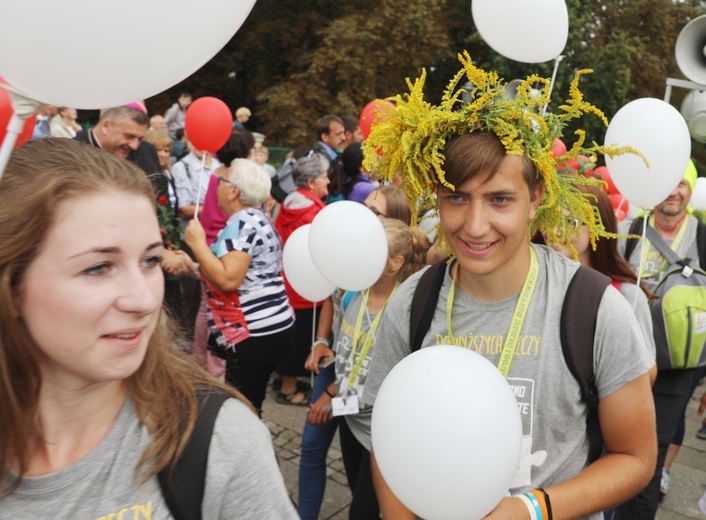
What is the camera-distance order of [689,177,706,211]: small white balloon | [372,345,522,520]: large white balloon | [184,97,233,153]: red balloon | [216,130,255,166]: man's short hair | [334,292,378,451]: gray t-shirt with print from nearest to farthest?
[372,345,522,520]: large white balloon < [334,292,378,451]: gray t-shirt with print < [184,97,233,153]: red balloon < [689,177,706,211]: small white balloon < [216,130,255,166]: man's short hair

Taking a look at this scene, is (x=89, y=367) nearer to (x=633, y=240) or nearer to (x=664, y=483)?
(x=633, y=240)

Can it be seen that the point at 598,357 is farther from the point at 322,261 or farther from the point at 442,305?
the point at 322,261

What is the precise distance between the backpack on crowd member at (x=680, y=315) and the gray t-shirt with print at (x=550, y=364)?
5.73ft

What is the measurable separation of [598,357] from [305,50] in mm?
20793

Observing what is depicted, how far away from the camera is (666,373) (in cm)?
A: 326

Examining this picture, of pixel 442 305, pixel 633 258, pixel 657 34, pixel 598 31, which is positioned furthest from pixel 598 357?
pixel 657 34

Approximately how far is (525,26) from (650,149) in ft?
2.71

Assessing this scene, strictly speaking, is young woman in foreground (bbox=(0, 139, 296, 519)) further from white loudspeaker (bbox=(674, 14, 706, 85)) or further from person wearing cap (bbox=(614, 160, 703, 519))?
white loudspeaker (bbox=(674, 14, 706, 85))

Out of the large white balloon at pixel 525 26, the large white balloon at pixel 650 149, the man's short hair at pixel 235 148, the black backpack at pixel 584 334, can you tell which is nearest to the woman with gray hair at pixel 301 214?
the man's short hair at pixel 235 148

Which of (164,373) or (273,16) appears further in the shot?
(273,16)

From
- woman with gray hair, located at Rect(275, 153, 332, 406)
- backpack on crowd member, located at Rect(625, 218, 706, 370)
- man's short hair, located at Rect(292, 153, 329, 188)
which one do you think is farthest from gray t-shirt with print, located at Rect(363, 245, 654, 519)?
man's short hair, located at Rect(292, 153, 329, 188)

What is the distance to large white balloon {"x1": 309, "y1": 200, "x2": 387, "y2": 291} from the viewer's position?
98.3 inches

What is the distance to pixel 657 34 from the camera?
19141 millimetres

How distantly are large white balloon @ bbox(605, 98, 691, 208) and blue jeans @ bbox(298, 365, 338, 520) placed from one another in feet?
6.38
